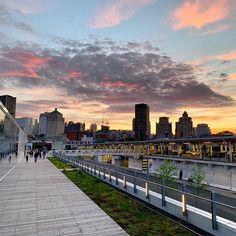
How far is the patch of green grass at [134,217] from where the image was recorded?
866 centimetres

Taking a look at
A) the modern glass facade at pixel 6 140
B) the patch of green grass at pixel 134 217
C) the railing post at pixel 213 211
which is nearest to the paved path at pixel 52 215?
the patch of green grass at pixel 134 217

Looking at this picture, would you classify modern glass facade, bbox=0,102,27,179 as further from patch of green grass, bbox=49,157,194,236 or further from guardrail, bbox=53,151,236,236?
guardrail, bbox=53,151,236,236

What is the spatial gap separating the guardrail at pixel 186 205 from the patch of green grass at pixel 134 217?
0.43 meters

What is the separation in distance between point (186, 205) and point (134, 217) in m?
2.13

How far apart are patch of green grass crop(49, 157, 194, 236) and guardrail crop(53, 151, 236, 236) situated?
1.42ft

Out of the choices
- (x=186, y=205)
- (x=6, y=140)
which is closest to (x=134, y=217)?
(x=186, y=205)

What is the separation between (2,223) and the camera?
30.3 feet

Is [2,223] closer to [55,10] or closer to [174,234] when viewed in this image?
[174,234]

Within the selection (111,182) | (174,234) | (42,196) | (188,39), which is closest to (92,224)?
(174,234)

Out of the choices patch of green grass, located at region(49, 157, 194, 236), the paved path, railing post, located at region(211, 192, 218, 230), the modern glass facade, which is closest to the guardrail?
railing post, located at region(211, 192, 218, 230)

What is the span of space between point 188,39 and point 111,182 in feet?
61.0

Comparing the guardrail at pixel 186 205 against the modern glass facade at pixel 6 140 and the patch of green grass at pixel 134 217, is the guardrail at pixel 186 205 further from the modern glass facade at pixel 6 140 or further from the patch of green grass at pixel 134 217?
the modern glass facade at pixel 6 140

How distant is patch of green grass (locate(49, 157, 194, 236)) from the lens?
8.66 metres

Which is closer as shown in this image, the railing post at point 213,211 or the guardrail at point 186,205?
the guardrail at point 186,205
